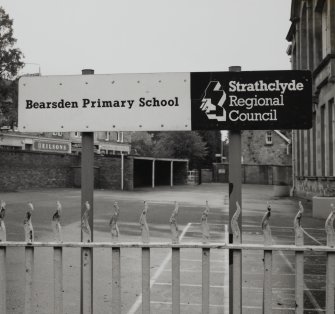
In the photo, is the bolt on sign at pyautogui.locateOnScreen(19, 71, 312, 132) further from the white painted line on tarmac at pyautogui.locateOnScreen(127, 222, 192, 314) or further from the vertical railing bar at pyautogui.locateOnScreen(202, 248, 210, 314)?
the white painted line on tarmac at pyautogui.locateOnScreen(127, 222, 192, 314)

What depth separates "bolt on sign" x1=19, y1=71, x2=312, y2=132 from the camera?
3.40m

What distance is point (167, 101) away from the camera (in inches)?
138

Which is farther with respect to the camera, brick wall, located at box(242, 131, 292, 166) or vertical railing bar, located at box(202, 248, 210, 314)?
brick wall, located at box(242, 131, 292, 166)

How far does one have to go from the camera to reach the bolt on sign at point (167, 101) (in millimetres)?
3404

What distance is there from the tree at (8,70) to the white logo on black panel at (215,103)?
1209 inches

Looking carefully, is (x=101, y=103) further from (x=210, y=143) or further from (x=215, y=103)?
(x=210, y=143)

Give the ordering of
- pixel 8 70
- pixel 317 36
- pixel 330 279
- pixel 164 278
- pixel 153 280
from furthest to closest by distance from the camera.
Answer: pixel 8 70 → pixel 317 36 → pixel 164 278 → pixel 153 280 → pixel 330 279

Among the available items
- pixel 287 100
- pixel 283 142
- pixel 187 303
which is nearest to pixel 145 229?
pixel 287 100

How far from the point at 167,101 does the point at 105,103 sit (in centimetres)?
49

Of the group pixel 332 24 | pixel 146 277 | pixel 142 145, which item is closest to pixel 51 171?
pixel 332 24

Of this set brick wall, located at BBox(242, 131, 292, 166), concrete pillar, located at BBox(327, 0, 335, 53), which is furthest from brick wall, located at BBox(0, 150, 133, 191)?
brick wall, located at BBox(242, 131, 292, 166)

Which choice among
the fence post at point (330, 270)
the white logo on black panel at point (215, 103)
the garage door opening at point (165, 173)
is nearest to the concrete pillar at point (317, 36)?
the white logo on black panel at point (215, 103)

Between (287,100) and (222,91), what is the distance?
1.61 ft

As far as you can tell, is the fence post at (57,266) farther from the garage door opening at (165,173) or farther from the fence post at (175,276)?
the garage door opening at (165,173)
